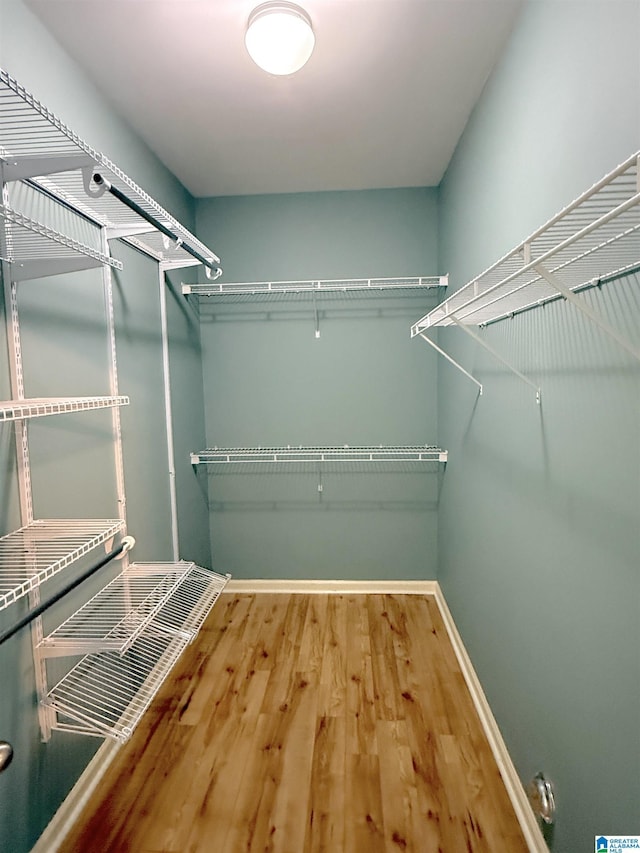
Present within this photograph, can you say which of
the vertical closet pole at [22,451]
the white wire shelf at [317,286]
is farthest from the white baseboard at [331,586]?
the white wire shelf at [317,286]

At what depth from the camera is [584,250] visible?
0.86 metres

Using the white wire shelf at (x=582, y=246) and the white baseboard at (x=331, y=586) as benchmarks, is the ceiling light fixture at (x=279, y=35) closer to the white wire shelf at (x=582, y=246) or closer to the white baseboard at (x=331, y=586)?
the white wire shelf at (x=582, y=246)

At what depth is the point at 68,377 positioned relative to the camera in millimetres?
1483

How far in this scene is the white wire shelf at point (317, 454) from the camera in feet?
8.77

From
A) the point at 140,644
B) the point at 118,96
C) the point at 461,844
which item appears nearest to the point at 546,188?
the point at 118,96

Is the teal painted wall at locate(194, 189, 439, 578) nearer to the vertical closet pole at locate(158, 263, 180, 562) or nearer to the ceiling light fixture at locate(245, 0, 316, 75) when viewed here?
the vertical closet pole at locate(158, 263, 180, 562)

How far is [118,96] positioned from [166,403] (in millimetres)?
1306

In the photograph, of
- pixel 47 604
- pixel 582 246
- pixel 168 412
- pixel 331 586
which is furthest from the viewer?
pixel 331 586

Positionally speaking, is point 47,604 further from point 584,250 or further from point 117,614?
point 584,250

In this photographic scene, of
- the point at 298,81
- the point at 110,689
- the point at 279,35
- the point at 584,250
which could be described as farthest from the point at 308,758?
the point at 298,81

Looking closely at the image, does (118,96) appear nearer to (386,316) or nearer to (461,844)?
(386,316)

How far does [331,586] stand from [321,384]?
1337 mm

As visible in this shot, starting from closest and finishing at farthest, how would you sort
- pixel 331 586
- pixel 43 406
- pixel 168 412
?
pixel 43 406, pixel 168 412, pixel 331 586

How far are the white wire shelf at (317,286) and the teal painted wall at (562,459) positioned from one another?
724 mm
